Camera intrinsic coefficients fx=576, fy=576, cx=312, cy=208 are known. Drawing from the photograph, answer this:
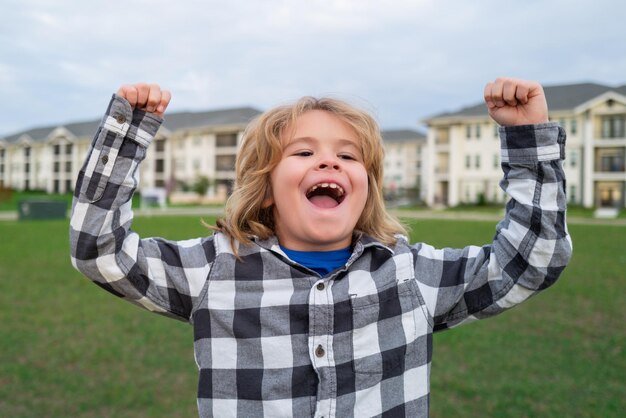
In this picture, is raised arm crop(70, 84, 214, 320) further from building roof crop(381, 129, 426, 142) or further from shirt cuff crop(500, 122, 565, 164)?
building roof crop(381, 129, 426, 142)

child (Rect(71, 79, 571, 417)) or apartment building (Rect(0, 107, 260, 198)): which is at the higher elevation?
apartment building (Rect(0, 107, 260, 198))

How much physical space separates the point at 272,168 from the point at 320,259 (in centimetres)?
29

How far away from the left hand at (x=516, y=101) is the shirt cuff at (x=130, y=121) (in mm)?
840

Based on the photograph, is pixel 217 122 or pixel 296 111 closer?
pixel 296 111

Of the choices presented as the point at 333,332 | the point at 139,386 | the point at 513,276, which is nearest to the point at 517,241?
the point at 513,276

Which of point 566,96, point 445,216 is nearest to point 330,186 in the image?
point 445,216

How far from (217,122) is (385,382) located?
2359 inches

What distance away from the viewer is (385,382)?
1.45 metres

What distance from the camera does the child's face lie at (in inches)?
59.3

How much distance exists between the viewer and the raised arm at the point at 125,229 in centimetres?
137

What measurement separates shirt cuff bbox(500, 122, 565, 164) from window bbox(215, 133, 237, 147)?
187ft

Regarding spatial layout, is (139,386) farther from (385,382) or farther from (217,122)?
(217,122)

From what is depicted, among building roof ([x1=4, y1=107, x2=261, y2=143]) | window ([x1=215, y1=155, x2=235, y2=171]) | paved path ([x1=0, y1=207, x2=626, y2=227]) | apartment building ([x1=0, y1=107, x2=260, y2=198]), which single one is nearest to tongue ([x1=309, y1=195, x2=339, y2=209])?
paved path ([x1=0, y1=207, x2=626, y2=227])

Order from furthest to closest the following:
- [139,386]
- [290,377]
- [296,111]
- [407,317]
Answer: [139,386]
[296,111]
[407,317]
[290,377]
